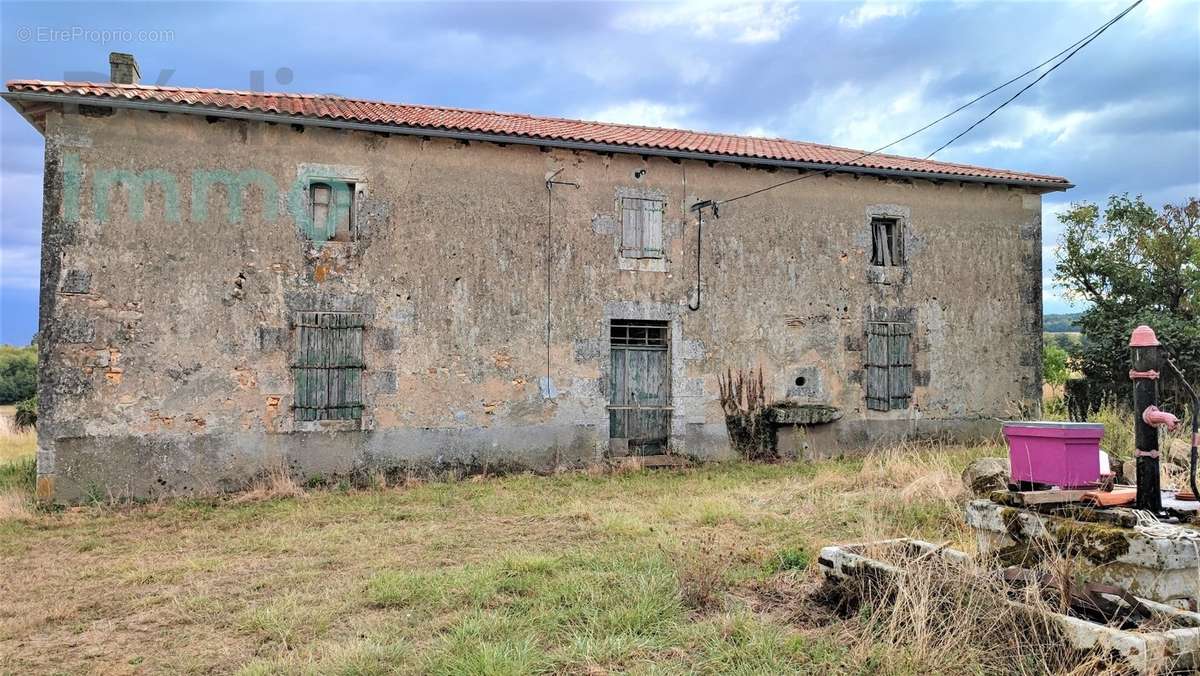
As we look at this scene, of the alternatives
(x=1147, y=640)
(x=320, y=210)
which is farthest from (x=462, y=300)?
(x=1147, y=640)

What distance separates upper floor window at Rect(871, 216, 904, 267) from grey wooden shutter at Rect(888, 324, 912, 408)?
41.5 inches

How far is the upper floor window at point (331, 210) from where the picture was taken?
9812mm

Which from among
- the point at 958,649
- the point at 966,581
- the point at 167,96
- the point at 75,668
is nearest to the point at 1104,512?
the point at 966,581

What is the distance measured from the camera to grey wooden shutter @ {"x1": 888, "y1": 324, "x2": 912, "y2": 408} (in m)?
12.4

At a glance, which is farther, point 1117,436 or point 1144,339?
point 1117,436

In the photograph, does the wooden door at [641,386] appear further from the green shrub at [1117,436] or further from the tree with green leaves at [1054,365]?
the tree with green leaves at [1054,365]

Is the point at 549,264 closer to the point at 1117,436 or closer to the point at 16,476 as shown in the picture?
the point at 16,476

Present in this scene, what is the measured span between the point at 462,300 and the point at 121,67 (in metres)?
5.14

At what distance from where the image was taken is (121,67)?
998 cm

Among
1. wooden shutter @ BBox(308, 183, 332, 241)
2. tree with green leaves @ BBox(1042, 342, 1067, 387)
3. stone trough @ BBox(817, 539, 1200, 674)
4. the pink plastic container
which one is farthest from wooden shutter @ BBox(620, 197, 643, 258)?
tree with green leaves @ BBox(1042, 342, 1067, 387)

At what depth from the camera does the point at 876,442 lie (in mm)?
12250

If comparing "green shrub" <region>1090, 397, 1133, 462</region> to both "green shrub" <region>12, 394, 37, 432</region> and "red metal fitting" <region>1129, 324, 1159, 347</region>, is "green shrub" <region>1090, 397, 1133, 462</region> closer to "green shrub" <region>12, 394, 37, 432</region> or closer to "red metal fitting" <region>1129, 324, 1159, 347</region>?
"red metal fitting" <region>1129, 324, 1159, 347</region>

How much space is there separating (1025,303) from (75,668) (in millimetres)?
13670

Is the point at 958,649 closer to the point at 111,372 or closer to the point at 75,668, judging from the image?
the point at 75,668
